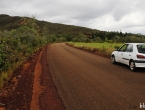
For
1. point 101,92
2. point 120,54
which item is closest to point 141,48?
point 120,54

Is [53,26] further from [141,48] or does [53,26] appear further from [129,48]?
[141,48]


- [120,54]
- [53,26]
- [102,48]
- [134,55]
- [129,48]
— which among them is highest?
[53,26]

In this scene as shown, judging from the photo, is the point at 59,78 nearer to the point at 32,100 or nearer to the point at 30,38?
the point at 32,100

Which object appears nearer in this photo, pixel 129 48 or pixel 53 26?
pixel 129 48

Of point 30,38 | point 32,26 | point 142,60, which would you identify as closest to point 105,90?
point 142,60

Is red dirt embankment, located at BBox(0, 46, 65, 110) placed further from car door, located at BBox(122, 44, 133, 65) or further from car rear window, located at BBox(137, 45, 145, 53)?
car rear window, located at BBox(137, 45, 145, 53)

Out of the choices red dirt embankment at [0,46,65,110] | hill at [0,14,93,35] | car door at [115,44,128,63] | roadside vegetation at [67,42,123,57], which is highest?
hill at [0,14,93,35]

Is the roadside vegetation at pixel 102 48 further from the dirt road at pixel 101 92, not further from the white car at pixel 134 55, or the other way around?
the dirt road at pixel 101 92

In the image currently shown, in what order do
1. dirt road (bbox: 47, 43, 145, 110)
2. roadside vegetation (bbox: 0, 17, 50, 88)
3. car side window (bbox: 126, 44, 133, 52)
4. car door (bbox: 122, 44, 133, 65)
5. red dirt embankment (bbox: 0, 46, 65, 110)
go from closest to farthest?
dirt road (bbox: 47, 43, 145, 110) → red dirt embankment (bbox: 0, 46, 65, 110) → roadside vegetation (bbox: 0, 17, 50, 88) → car door (bbox: 122, 44, 133, 65) → car side window (bbox: 126, 44, 133, 52)

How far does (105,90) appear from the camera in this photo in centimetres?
731

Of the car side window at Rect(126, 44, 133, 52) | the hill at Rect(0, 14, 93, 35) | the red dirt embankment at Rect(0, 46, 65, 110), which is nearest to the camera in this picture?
the red dirt embankment at Rect(0, 46, 65, 110)

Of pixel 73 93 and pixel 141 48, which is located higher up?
pixel 141 48

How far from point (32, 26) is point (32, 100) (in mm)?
36282

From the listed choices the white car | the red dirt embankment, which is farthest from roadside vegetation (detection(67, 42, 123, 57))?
the red dirt embankment
